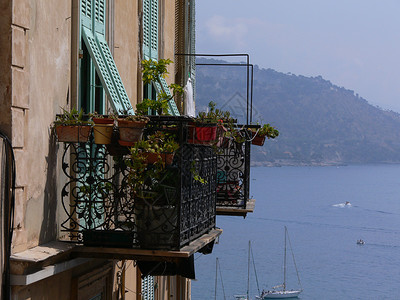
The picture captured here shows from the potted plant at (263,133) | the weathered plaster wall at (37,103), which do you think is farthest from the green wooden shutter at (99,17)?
the potted plant at (263,133)

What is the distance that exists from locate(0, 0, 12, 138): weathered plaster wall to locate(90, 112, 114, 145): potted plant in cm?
118

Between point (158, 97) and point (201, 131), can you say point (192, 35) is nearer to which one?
point (158, 97)

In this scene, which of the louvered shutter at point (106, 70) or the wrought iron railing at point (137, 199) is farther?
the louvered shutter at point (106, 70)

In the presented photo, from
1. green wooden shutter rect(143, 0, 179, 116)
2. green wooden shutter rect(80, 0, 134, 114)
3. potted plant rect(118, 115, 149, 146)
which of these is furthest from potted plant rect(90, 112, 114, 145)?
green wooden shutter rect(143, 0, 179, 116)

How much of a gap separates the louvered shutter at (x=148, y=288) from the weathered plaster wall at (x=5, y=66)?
7.16 m

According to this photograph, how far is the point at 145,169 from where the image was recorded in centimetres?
767

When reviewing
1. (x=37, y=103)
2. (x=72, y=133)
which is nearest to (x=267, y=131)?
(x=72, y=133)

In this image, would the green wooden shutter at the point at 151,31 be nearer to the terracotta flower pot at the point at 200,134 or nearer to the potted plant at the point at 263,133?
the potted plant at the point at 263,133

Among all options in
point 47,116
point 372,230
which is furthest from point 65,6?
point 372,230

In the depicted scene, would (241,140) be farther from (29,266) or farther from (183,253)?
(29,266)

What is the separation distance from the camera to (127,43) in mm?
10906

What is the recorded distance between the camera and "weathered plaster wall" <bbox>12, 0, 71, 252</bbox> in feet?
21.6

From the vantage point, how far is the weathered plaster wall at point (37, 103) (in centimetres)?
659

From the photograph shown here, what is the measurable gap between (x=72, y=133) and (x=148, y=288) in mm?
6907
